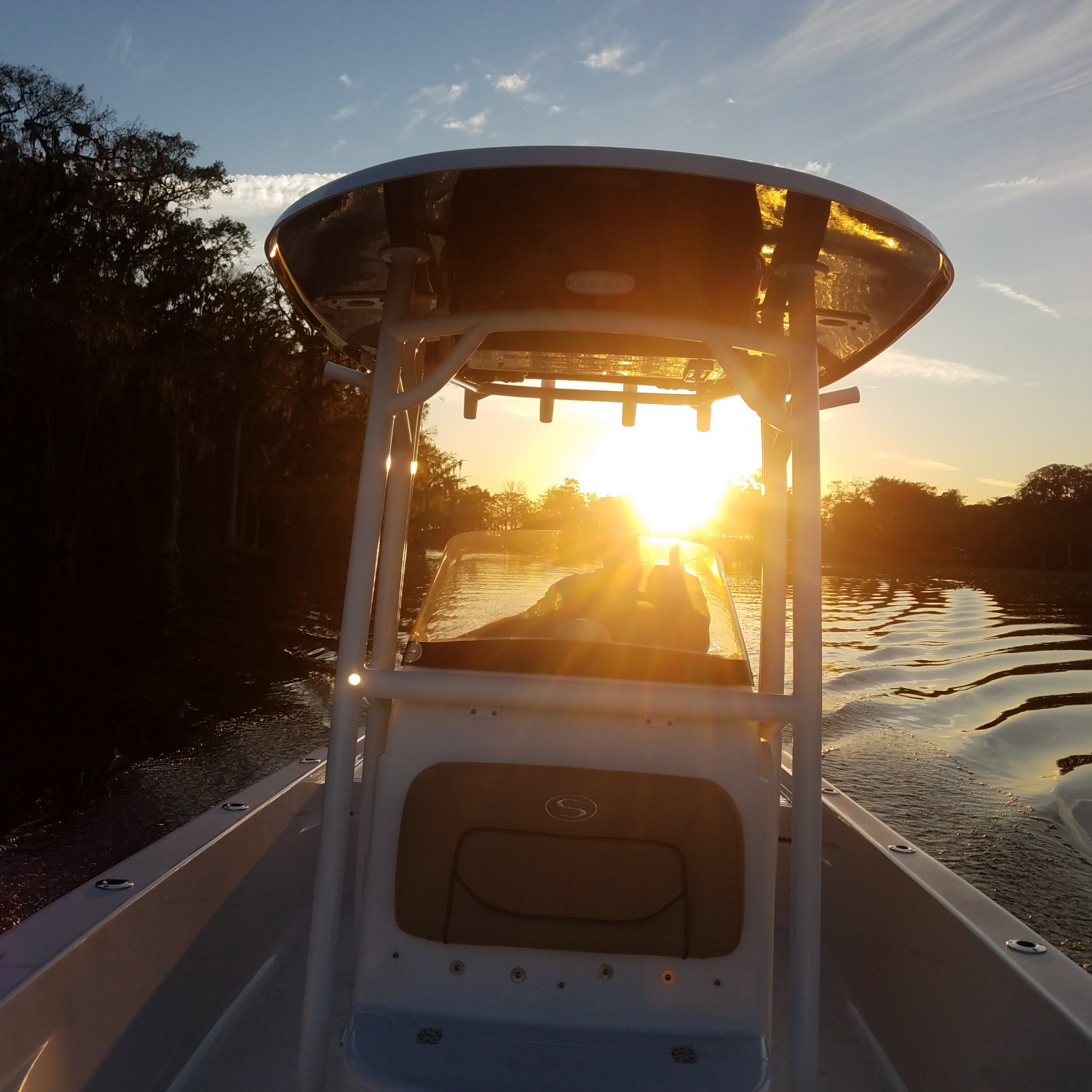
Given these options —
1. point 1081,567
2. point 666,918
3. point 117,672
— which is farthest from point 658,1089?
point 1081,567

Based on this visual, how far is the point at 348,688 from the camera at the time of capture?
1910mm

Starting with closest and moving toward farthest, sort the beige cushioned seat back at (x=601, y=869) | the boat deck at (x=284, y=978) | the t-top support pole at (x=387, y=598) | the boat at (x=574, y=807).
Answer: the boat deck at (x=284, y=978)
the boat at (x=574, y=807)
the beige cushioned seat back at (x=601, y=869)
the t-top support pole at (x=387, y=598)

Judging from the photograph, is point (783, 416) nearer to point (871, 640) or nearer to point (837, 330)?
point (837, 330)

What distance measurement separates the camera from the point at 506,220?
200 cm

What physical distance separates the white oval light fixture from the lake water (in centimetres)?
347

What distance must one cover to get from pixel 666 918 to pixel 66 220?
25755 millimetres

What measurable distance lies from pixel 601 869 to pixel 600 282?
4.03ft

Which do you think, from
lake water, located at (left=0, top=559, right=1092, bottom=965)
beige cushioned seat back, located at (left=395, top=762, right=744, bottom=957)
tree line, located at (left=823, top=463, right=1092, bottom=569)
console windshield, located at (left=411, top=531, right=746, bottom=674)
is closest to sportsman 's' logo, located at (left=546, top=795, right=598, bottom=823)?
beige cushioned seat back, located at (left=395, top=762, right=744, bottom=957)

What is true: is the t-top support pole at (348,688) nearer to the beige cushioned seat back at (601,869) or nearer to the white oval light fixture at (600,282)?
the beige cushioned seat back at (601,869)

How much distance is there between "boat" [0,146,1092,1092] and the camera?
1.86m

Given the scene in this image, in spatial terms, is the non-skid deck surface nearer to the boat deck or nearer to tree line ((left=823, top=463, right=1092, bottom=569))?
the boat deck

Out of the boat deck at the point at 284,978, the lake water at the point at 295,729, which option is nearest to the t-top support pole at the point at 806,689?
the boat deck at the point at 284,978

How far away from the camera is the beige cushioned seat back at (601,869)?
2.03 meters

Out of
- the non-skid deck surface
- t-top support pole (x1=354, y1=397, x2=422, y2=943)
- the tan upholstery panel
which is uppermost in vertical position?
t-top support pole (x1=354, y1=397, x2=422, y2=943)
